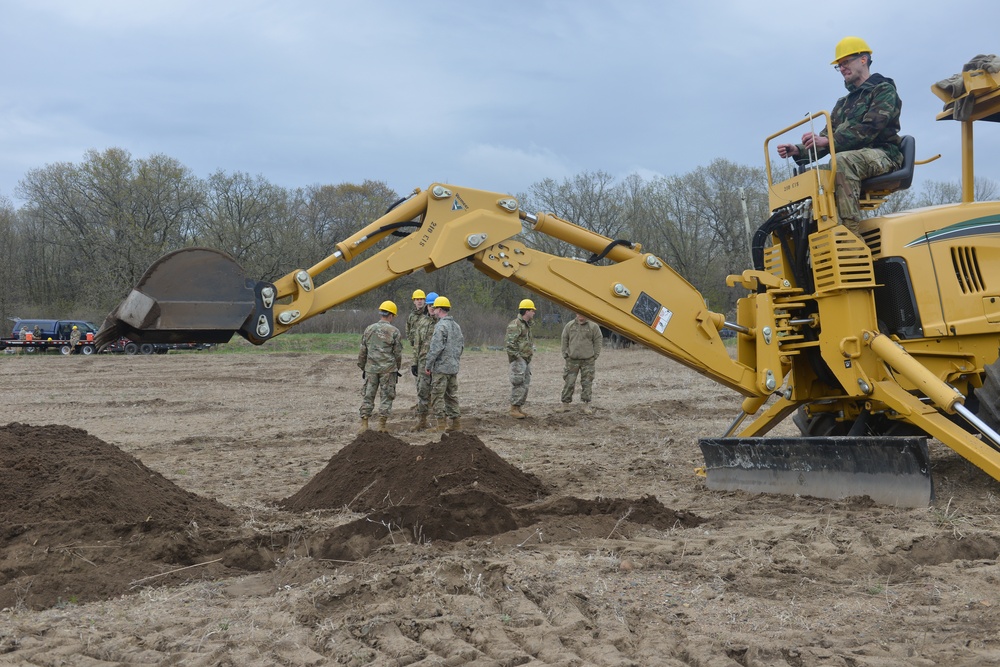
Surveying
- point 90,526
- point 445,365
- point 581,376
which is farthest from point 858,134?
point 581,376

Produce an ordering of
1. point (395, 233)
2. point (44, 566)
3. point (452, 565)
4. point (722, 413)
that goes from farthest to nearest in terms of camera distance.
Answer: point (722, 413) → point (395, 233) → point (44, 566) → point (452, 565)

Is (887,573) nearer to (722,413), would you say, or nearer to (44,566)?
(44,566)

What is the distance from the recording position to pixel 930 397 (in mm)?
6352

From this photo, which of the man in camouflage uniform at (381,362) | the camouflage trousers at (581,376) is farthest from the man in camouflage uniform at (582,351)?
the man in camouflage uniform at (381,362)

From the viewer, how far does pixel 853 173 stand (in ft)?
22.7

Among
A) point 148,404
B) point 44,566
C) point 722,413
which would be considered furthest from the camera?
point 148,404

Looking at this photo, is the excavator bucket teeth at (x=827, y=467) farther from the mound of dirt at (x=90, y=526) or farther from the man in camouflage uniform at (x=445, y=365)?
the man in camouflage uniform at (x=445, y=365)

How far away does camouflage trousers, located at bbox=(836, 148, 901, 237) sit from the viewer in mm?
6879

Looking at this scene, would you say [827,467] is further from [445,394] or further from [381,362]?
[381,362]

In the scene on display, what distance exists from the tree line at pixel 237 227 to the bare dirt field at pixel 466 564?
101 feet

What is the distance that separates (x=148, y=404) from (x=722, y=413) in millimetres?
11407

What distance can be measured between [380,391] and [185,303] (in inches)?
285

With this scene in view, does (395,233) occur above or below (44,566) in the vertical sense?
above

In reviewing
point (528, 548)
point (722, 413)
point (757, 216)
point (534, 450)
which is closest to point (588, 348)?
point (722, 413)
